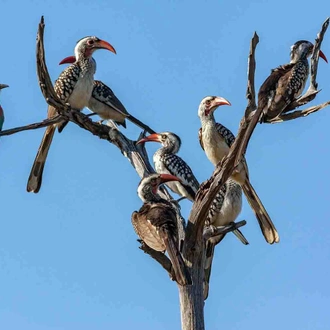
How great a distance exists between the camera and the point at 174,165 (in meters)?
9.86

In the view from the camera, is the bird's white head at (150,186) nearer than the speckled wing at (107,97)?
Yes

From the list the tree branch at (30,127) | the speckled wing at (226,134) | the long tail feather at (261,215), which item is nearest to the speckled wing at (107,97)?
the speckled wing at (226,134)

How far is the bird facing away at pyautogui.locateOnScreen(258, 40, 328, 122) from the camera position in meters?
8.22

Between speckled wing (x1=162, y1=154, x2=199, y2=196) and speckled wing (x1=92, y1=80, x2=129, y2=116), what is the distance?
0.84 metres

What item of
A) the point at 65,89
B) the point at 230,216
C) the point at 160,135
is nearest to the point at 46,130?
the point at 65,89

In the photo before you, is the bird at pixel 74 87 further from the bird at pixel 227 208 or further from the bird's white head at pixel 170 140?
the bird at pixel 227 208

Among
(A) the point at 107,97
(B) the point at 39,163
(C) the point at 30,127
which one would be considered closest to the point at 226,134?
(A) the point at 107,97

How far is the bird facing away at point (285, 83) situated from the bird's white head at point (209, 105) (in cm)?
55

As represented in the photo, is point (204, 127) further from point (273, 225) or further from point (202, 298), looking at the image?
point (202, 298)

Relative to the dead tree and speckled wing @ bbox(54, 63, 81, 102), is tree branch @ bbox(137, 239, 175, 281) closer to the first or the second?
the dead tree

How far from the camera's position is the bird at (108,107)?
10445 mm

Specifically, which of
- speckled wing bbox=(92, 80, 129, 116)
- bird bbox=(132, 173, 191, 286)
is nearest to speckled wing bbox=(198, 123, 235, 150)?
speckled wing bbox=(92, 80, 129, 116)

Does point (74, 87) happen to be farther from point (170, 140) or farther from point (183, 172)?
point (183, 172)

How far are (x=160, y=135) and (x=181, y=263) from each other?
2.99 m
